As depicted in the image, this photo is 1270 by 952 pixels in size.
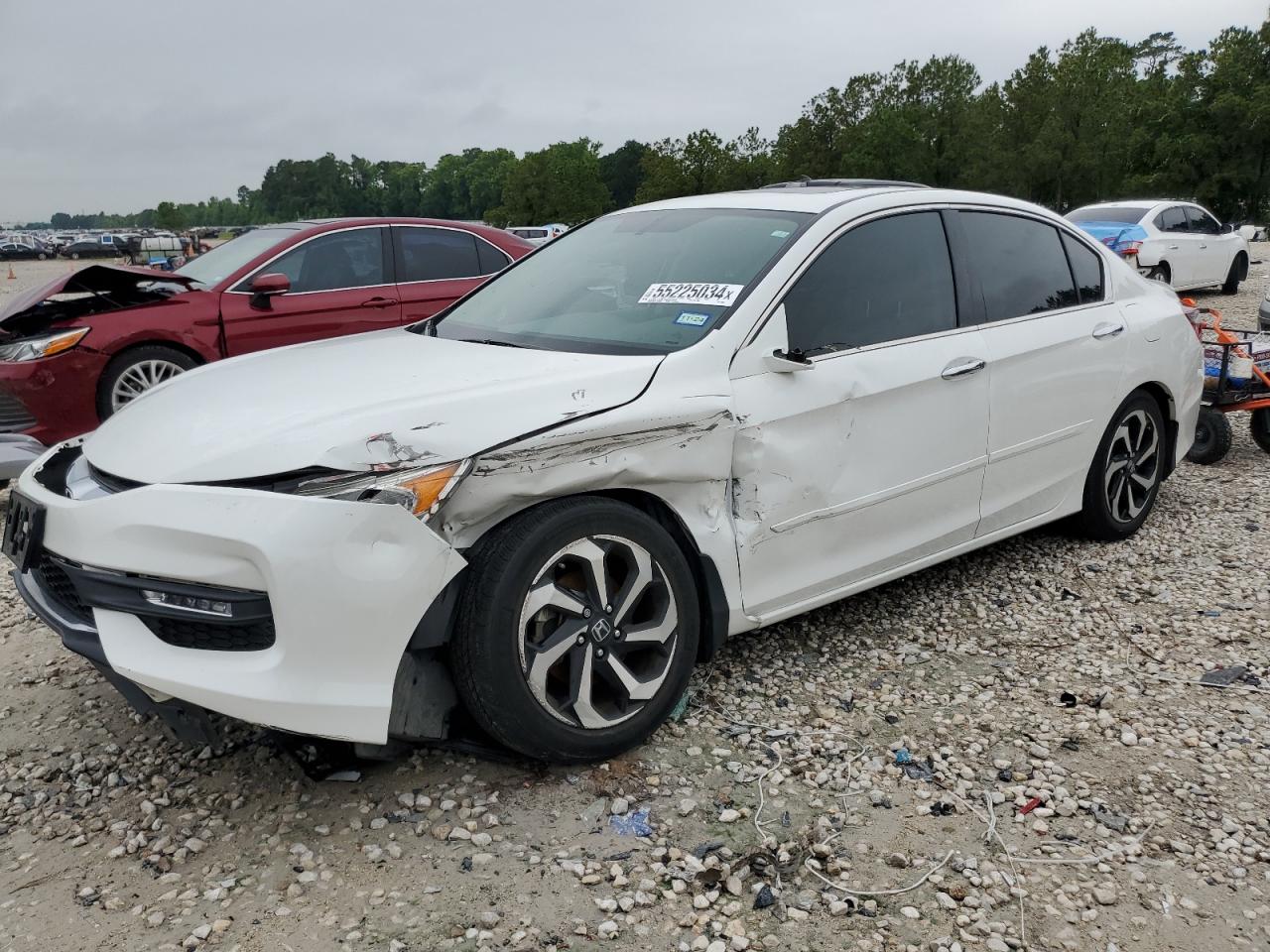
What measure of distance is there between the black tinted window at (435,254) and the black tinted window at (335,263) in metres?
0.18

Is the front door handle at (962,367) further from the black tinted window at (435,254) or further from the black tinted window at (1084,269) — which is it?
the black tinted window at (435,254)

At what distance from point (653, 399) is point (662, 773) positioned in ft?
3.60

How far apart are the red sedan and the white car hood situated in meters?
3.58

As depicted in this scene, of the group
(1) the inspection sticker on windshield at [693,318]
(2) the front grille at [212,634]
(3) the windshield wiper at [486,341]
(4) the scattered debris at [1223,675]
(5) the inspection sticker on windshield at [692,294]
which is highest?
(5) the inspection sticker on windshield at [692,294]

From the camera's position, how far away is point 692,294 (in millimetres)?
3488

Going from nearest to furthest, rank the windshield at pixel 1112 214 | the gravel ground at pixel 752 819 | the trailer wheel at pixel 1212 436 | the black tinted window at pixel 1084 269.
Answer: the gravel ground at pixel 752 819 < the black tinted window at pixel 1084 269 < the trailer wheel at pixel 1212 436 < the windshield at pixel 1112 214

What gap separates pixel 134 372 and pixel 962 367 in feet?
19.0

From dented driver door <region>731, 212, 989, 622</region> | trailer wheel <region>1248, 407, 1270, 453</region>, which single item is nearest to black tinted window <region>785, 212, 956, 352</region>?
dented driver door <region>731, 212, 989, 622</region>

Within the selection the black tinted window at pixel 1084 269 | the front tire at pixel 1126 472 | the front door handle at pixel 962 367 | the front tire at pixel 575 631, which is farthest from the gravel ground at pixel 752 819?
the black tinted window at pixel 1084 269

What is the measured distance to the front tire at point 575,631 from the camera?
2.74 m

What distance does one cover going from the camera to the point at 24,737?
11.2 feet

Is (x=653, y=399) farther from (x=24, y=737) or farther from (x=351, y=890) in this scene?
(x=24, y=737)

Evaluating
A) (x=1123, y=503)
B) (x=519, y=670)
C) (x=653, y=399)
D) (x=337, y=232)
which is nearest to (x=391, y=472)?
(x=519, y=670)

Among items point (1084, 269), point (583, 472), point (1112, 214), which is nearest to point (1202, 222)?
point (1112, 214)
